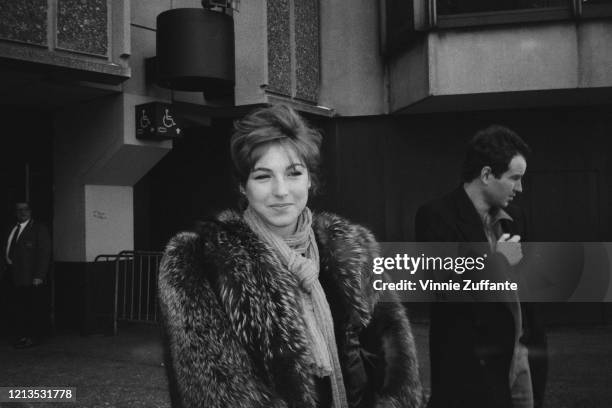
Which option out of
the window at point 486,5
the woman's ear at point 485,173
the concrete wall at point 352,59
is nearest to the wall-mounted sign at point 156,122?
the concrete wall at point 352,59

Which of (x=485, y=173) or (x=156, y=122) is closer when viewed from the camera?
(x=485, y=173)

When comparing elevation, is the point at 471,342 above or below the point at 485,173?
below

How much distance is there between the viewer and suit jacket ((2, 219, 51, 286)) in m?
7.92

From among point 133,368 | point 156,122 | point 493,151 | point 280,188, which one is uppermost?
point 156,122

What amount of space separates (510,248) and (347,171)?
7283 mm

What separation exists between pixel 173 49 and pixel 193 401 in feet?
22.6

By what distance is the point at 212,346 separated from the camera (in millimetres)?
1974

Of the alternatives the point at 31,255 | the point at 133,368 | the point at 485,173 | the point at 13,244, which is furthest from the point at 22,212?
the point at 485,173

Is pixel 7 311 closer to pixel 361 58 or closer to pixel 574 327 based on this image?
pixel 361 58

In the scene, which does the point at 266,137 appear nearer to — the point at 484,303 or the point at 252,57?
the point at 484,303

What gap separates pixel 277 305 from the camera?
2051 millimetres

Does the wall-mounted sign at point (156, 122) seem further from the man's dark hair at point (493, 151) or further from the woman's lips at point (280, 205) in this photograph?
the woman's lips at point (280, 205)

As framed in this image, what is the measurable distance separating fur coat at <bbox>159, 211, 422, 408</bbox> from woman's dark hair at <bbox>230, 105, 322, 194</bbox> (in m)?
0.23

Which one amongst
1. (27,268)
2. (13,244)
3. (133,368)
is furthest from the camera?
(13,244)
